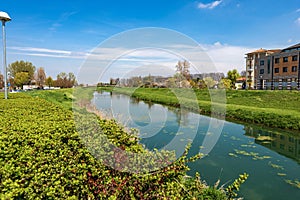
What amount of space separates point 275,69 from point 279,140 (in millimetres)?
26629

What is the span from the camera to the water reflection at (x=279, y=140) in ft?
26.4

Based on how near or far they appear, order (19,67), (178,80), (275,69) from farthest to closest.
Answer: (19,67) → (275,69) → (178,80)

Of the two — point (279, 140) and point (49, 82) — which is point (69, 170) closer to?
point (279, 140)

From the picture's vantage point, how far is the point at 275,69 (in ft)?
103

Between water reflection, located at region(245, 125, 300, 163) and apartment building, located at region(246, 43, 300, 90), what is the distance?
2056cm

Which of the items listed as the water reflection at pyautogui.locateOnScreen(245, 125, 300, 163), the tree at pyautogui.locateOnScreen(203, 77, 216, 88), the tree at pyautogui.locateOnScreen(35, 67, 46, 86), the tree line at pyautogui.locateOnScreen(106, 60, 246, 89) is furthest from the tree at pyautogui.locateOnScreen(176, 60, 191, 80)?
the tree at pyautogui.locateOnScreen(35, 67, 46, 86)

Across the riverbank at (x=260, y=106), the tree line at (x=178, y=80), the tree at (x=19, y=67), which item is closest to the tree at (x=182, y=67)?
the tree line at (x=178, y=80)

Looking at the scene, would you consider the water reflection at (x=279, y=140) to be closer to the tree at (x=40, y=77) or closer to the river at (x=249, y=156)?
the river at (x=249, y=156)

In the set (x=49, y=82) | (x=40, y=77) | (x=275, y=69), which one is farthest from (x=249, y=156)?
(x=40, y=77)

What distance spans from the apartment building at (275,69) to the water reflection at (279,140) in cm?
2056

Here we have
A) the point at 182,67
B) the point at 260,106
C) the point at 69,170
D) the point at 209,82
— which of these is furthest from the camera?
the point at 209,82

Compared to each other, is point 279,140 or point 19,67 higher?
point 19,67

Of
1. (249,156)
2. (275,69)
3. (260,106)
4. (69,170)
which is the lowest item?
(249,156)

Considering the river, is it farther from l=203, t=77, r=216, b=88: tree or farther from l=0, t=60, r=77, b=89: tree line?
l=0, t=60, r=77, b=89: tree line
